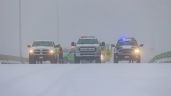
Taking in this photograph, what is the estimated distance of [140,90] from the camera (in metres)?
13.2

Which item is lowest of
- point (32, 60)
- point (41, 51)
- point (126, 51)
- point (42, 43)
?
point (32, 60)

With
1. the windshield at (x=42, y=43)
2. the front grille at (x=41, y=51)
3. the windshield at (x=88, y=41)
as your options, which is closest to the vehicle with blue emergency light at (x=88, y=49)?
the windshield at (x=88, y=41)

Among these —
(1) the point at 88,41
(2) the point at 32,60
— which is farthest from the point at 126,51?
(2) the point at 32,60

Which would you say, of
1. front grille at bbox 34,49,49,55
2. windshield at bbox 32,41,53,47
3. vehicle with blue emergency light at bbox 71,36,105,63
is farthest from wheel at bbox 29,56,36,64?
vehicle with blue emergency light at bbox 71,36,105,63

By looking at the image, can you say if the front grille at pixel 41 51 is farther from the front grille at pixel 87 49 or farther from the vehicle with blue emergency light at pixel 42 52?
the front grille at pixel 87 49

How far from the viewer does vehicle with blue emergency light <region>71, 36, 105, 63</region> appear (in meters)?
43.0

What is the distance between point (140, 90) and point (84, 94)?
1.68 m

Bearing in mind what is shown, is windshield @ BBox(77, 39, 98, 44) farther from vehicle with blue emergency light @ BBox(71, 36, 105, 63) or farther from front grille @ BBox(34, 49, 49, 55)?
front grille @ BBox(34, 49, 49, 55)

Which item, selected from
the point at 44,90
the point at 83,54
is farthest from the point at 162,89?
the point at 83,54

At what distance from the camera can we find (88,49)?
42.9 metres

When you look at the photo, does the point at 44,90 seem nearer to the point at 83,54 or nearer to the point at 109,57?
the point at 83,54

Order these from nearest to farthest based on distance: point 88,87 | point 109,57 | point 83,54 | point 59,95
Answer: point 59,95 < point 88,87 < point 83,54 < point 109,57

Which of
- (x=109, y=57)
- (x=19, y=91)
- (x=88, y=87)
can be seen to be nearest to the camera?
(x=19, y=91)

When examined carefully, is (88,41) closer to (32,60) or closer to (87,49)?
(87,49)
